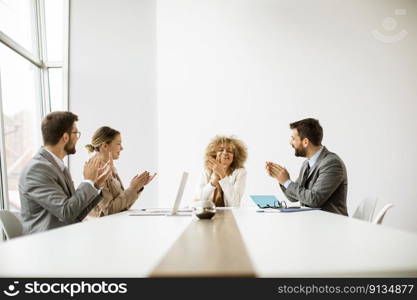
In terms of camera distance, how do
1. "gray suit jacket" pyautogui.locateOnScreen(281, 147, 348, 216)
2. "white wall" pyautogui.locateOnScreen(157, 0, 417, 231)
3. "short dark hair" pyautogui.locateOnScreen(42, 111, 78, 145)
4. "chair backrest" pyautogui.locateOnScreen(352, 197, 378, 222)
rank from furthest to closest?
"white wall" pyautogui.locateOnScreen(157, 0, 417, 231), "gray suit jacket" pyautogui.locateOnScreen(281, 147, 348, 216), "chair backrest" pyautogui.locateOnScreen(352, 197, 378, 222), "short dark hair" pyautogui.locateOnScreen(42, 111, 78, 145)

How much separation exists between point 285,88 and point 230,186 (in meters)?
1.67

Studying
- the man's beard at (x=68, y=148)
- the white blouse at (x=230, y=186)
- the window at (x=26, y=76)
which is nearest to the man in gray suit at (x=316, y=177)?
the white blouse at (x=230, y=186)

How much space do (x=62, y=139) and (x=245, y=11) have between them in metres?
3.01

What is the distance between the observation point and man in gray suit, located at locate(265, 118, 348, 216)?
9.28 ft

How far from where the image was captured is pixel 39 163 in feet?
7.23

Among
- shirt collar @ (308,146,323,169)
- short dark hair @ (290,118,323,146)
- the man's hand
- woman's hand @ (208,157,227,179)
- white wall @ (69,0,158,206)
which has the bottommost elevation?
woman's hand @ (208,157,227,179)

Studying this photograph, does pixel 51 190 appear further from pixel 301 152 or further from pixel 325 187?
pixel 301 152

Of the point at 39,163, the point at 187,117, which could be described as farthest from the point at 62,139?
the point at 187,117

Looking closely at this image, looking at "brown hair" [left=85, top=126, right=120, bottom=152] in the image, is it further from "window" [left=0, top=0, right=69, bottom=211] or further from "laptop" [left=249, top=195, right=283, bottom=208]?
"laptop" [left=249, top=195, right=283, bottom=208]

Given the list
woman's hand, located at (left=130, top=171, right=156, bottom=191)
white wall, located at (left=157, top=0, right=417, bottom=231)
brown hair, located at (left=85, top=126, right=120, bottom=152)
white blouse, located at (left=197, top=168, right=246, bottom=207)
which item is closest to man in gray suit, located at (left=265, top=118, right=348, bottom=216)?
white blouse, located at (left=197, top=168, right=246, bottom=207)

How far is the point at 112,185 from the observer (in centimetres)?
301

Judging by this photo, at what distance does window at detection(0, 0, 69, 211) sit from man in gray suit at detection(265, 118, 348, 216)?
91.5 inches

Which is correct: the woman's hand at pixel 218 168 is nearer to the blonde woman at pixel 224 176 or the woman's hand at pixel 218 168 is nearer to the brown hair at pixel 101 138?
the blonde woman at pixel 224 176

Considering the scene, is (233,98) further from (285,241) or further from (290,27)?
(285,241)
